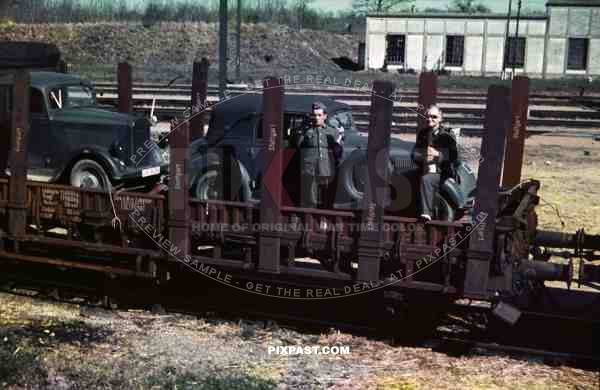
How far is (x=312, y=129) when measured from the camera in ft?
24.7

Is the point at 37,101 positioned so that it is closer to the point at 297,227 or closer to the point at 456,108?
the point at 297,227

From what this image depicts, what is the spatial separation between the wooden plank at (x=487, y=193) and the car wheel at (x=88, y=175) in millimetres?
6361

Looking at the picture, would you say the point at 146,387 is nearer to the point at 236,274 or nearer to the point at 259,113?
the point at 236,274

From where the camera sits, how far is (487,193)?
6168 millimetres

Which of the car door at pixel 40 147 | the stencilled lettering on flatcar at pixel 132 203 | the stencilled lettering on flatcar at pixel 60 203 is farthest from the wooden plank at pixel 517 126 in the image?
the car door at pixel 40 147

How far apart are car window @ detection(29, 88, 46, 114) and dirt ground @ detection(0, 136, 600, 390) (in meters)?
4.20

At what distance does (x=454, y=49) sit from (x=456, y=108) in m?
21.0

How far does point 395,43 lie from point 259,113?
119 ft

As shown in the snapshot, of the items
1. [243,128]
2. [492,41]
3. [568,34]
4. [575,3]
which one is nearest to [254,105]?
[243,128]

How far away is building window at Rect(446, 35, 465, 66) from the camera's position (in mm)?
43250

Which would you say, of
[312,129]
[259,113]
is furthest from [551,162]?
[312,129]

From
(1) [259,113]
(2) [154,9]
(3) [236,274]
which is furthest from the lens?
(2) [154,9]

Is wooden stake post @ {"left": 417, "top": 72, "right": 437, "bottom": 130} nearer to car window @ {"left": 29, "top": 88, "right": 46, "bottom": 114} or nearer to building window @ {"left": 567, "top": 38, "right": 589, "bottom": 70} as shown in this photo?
car window @ {"left": 29, "top": 88, "right": 46, "bottom": 114}

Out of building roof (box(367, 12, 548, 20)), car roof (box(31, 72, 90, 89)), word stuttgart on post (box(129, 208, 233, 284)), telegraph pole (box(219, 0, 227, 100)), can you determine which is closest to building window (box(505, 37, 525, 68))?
building roof (box(367, 12, 548, 20))
